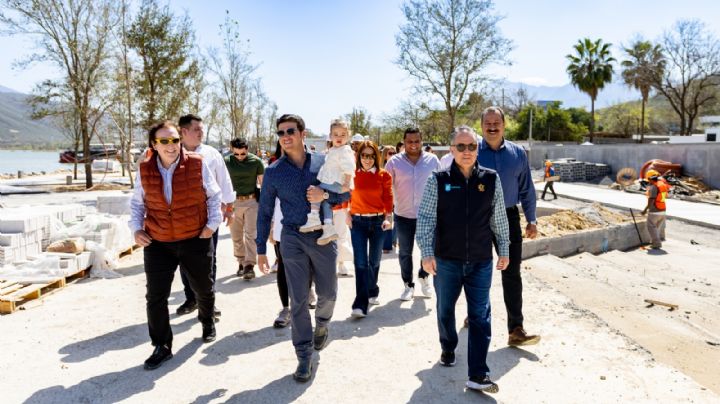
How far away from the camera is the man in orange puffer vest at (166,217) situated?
3512 millimetres

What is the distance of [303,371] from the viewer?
334 cm

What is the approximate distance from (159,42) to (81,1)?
10.7ft

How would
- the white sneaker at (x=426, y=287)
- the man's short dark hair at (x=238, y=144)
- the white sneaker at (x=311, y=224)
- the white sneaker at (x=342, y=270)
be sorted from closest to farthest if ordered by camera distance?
the white sneaker at (x=311, y=224) → the white sneaker at (x=426, y=287) → the man's short dark hair at (x=238, y=144) → the white sneaker at (x=342, y=270)

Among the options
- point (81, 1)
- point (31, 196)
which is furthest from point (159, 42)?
point (31, 196)

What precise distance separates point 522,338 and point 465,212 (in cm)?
152

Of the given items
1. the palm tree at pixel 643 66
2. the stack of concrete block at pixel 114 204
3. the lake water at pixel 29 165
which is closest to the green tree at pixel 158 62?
the stack of concrete block at pixel 114 204

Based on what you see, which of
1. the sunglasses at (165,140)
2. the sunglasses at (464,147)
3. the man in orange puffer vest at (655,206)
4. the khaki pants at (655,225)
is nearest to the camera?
the sunglasses at (464,147)

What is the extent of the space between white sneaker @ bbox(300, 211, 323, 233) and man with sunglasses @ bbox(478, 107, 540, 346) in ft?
5.03

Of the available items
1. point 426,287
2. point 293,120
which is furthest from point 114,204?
point 293,120

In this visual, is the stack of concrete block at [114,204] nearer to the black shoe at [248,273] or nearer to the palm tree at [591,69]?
the black shoe at [248,273]

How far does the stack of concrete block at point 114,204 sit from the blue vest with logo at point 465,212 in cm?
785

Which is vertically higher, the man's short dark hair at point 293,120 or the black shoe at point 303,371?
the man's short dark hair at point 293,120

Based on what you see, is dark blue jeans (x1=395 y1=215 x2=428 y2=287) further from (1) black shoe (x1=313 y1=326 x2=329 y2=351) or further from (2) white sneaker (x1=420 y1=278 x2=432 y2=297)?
(1) black shoe (x1=313 y1=326 x2=329 y2=351)

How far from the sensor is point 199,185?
3676 millimetres
